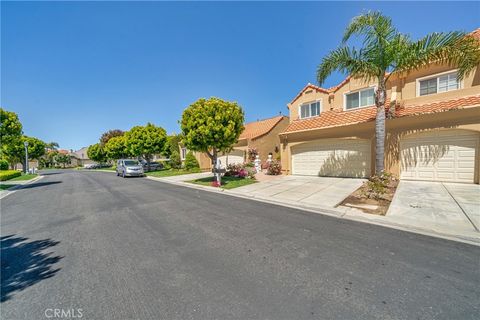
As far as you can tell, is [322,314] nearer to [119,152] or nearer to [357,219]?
[357,219]

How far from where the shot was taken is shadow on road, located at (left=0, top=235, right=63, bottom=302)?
9.79 feet

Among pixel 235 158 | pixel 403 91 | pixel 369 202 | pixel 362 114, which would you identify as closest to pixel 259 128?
pixel 235 158

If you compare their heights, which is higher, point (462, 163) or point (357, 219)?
point (462, 163)

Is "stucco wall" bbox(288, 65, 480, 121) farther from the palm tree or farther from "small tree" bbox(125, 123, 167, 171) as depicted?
"small tree" bbox(125, 123, 167, 171)

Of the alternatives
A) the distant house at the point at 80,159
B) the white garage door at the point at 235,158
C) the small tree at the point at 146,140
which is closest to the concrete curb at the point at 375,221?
the white garage door at the point at 235,158

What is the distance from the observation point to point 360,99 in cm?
1312

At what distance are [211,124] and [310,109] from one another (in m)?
9.17

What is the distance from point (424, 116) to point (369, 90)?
4018 millimetres

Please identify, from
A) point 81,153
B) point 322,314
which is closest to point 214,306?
point 322,314

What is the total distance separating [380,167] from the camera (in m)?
8.51

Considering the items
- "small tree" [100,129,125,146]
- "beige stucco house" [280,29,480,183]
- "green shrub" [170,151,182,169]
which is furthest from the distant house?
"beige stucco house" [280,29,480,183]

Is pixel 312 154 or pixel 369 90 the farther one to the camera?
pixel 312 154

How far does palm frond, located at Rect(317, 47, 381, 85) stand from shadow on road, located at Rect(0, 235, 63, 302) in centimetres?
1143

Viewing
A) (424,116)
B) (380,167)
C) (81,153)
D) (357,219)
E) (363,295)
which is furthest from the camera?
(81,153)
